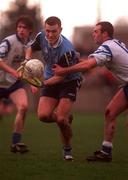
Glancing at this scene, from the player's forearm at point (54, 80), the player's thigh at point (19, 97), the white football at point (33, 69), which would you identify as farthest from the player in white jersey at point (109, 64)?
the player's thigh at point (19, 97)

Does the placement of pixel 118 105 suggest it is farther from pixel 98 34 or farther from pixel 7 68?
pixel 7 68

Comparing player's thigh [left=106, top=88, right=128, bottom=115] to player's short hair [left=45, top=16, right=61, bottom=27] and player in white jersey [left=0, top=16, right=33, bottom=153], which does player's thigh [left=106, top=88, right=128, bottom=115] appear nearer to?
player's short hair [left=45, top=16, right=61, bottom=27]

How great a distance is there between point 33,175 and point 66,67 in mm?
1919

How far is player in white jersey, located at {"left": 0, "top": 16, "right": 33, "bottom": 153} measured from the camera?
11594 mm

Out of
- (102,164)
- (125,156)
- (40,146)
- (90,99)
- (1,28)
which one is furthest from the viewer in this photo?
(1,28)

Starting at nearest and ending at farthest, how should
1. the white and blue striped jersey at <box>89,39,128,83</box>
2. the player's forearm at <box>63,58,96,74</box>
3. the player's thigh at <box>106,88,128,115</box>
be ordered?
the player's forearm at <box>63,58,96,74</box>
the white and blue striped jersey at <box>89,39,128,83</box>
the player's thigh at <box>106,88,128,115</box>

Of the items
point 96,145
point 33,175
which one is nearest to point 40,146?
point 96,145

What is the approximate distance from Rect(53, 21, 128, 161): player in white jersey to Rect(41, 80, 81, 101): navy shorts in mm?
439

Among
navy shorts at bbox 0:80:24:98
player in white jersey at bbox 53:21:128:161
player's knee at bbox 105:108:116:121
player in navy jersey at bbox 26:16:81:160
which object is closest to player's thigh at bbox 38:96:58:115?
player in navy jersey at bbox 26:16:81:160

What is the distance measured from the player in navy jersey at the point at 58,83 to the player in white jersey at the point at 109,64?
0.76 ft

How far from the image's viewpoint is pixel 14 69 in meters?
11.3

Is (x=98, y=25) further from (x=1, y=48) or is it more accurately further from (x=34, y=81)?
(x=1, y=48)

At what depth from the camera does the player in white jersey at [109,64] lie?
32.6 ft

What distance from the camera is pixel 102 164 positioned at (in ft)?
33.1
